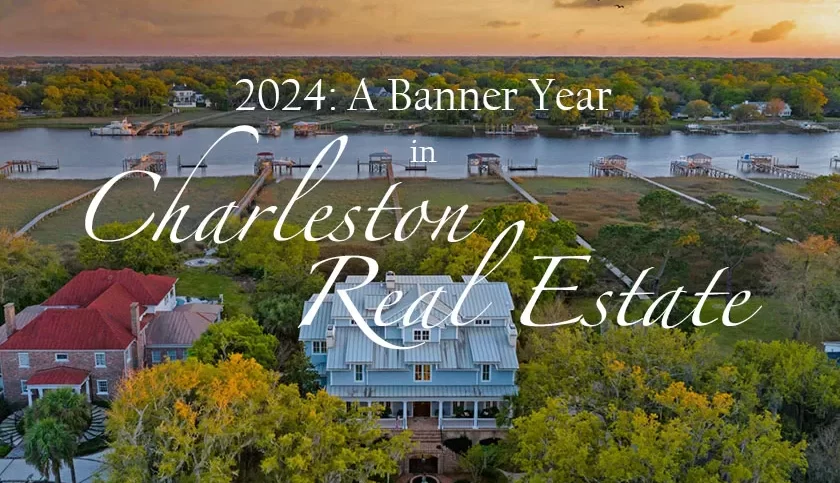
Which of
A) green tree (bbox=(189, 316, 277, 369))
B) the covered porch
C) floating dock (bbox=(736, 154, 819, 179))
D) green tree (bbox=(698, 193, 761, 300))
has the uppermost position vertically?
floating dock (bbox=(736, 154, 819, 179))

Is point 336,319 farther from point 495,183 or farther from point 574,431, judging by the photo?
point 495,183

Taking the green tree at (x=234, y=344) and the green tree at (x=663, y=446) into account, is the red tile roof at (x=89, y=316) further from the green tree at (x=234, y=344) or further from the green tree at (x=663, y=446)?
the green tree at (x=663, y=446)

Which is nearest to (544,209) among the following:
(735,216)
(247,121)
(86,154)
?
(735,216)

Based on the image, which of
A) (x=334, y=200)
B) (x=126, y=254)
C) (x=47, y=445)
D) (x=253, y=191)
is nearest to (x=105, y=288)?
(x=126, y=254)

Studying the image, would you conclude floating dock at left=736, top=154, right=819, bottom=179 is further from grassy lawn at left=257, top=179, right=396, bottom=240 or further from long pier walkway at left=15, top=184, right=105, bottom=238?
long pier walkway at left=15, top=184, right=105, bottom=238

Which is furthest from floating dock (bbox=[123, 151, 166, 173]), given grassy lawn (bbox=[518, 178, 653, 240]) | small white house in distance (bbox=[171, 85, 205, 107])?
small white house in distance (bbox=[171, 85, 205, 107])

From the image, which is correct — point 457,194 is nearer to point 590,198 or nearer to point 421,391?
point 590,198
